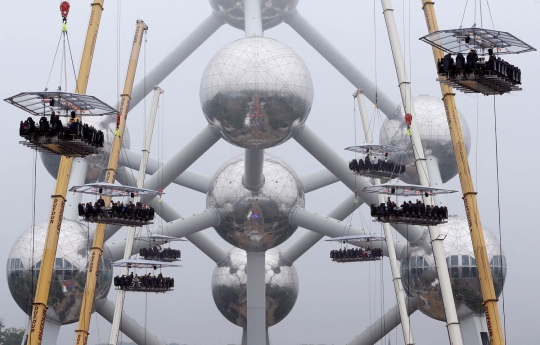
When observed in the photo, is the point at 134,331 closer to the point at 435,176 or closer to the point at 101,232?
the point at 101,232

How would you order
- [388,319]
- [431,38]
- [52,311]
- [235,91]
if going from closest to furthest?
[431,38]
[235,91]
[52,311]
[388,319]

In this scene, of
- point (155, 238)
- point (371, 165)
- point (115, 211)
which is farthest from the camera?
point (155, 238)

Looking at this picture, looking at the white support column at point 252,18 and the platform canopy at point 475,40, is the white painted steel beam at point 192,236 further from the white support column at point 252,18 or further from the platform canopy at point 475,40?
the platform canopy at point 475,40

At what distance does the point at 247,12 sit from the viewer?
40.2 meters

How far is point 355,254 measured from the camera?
42188 mm

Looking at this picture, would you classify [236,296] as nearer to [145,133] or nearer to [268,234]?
[268,234]

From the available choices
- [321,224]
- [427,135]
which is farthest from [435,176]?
[321,224]

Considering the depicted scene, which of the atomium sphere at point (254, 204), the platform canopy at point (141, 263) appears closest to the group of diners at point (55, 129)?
the platform canopy at point (141, 263)

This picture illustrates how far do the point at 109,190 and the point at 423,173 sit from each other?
10932 mm

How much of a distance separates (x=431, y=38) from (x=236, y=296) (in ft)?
72.4

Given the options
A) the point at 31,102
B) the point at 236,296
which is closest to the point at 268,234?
the point at 236,296

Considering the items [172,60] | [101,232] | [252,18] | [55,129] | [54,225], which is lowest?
[54,225]

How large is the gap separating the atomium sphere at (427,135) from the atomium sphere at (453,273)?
292cm

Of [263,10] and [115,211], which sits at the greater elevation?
[263,10]
